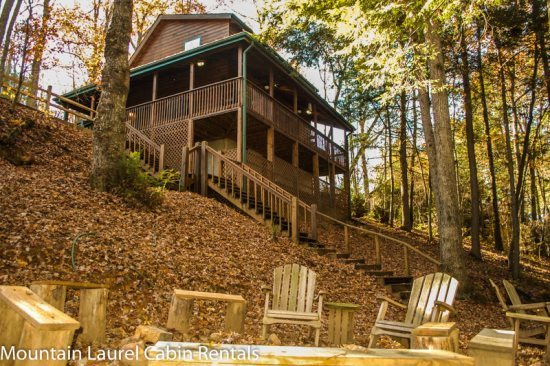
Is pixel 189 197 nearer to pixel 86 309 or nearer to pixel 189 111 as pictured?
pixel 189 111

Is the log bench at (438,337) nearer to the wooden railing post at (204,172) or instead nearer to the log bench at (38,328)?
the log bench at (38,328)

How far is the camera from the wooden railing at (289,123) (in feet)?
47.2

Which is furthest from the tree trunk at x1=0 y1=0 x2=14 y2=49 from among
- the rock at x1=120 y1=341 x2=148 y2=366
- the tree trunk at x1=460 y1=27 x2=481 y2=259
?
the tree trunk at x1=460 y1=27 x2=481 y2=259

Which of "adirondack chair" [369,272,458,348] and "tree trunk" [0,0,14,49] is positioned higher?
"tree trunk" [0,0,14,49]

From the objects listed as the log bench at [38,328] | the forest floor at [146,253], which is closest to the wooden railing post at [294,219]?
the forest floor at [146,253]

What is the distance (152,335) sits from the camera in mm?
2998

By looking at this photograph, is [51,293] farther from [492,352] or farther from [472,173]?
[472,173]

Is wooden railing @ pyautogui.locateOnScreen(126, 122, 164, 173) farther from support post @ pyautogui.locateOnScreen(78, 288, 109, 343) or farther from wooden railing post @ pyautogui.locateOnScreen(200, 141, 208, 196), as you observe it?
support post @ pyautogui.locateOnScreen(78, 288, 109, 343)

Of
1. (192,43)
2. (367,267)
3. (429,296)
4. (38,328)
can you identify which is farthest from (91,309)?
(192,43)

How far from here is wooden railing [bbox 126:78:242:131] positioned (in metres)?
14.1

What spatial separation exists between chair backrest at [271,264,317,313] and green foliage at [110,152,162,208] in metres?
4.18

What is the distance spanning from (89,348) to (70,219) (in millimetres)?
3922

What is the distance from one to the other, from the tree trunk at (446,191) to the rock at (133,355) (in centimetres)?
782

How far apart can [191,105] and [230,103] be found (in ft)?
4.72
